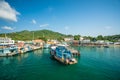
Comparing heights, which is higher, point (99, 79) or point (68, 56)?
point (68, 56)

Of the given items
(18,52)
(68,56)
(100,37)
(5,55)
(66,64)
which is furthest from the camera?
(100,37)

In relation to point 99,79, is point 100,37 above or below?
above

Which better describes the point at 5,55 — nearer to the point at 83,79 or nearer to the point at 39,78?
the point at 39,78

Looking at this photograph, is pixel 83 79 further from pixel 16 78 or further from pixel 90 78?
pixel 16 78

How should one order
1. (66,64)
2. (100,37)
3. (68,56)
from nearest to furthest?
(66,64) → (68,56) → (100,37)

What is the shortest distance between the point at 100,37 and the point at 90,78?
159 metres

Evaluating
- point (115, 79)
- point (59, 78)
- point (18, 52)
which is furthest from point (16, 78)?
point (18, 52)

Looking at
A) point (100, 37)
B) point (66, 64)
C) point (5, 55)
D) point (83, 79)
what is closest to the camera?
point (83, 79)

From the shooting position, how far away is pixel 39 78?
23.0 meters

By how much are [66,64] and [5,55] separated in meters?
31.3

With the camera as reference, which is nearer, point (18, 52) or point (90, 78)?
point (90, 78)

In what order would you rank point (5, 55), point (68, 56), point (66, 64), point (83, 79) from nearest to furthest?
point (83, 79) → point (66, 64) → point (68, 56) → point (5, 55)

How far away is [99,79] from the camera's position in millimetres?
22703

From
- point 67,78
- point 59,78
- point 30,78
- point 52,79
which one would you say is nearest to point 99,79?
point 67,78
